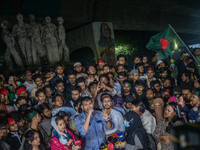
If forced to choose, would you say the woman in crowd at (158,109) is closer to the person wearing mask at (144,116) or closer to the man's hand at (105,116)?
the person wearing mask at (144,116)

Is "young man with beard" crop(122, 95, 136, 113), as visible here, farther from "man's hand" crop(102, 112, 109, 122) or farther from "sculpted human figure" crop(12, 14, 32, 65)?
"sculpted human figure" crop(12, 14, 32, 65)

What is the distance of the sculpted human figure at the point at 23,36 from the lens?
7.10 m

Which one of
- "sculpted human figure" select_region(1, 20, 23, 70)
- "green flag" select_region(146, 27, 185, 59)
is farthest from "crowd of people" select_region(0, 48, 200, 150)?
"sculpted human figure" select_region(1, 20, 23, 70)

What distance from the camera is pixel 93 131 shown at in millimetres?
2816

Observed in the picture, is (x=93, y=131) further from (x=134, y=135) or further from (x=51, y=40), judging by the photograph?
(x=51, y=40)

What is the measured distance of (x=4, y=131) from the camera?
9.48ft

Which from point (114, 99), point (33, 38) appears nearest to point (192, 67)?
point (114, 99)

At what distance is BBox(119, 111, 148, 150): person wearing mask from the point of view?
7.75 ft

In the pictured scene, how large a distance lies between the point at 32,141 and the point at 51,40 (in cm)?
557

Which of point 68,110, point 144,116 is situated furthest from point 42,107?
point 144,116

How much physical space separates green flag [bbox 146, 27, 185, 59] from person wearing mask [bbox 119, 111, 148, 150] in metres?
2.90

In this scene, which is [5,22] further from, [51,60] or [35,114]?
[35,114]

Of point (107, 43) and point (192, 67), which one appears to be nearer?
point (192, 67)

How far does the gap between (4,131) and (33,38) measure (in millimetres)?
5239
